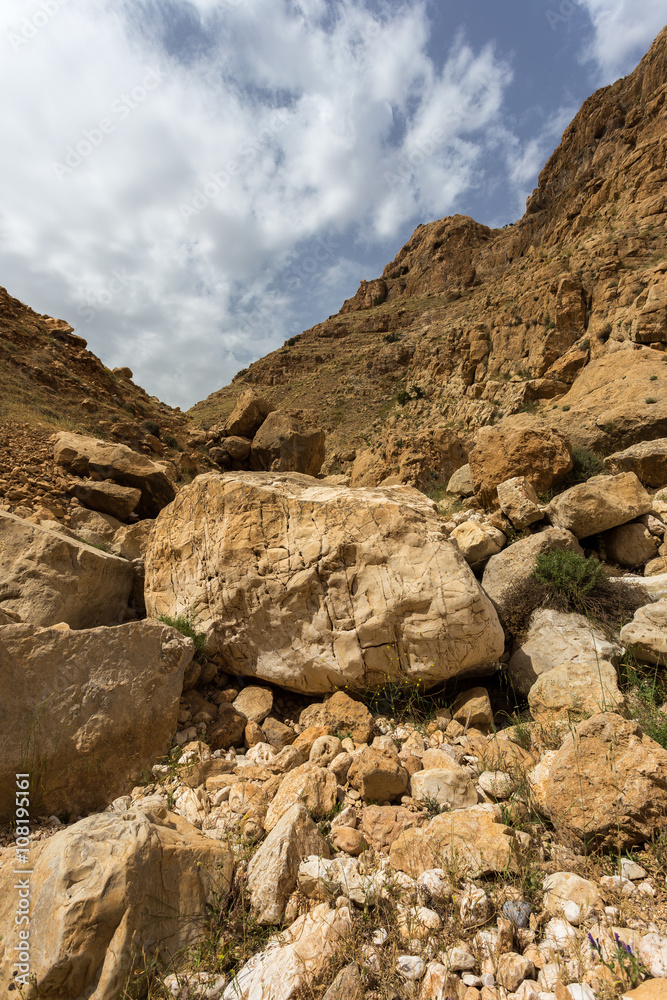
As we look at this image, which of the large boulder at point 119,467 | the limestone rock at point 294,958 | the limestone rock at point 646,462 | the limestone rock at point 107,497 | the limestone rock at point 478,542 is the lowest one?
the limestone rock at point 294,958

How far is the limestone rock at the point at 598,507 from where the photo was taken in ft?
16.1

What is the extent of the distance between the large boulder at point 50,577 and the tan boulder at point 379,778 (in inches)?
117

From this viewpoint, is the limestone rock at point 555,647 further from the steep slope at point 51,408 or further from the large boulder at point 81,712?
the steep slope at point 51,408

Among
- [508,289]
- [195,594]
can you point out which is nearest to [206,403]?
[508,289]

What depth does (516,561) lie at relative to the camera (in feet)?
15.0

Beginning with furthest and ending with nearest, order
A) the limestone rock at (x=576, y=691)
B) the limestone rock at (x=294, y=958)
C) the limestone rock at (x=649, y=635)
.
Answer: the limestone rock at (x=649, y=635) → the limestone rock at (x=576, y=691) → the limestone rock at (x=294, y=958)

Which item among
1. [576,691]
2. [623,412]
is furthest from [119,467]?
[623,412]

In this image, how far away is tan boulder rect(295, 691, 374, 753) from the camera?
3.22 m

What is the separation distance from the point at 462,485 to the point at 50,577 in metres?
7.29

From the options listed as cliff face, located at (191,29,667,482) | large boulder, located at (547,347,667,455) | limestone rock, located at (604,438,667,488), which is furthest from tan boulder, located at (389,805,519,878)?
cliff face, located at (191,29,667,482)

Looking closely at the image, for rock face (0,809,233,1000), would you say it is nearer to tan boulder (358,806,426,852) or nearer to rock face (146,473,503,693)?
tan boulder (358,806,426,852)

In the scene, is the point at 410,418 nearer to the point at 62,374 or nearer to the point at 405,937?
the point at 62,374

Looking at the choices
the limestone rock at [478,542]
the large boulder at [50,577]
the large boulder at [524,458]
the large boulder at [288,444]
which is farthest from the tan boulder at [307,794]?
the large boulder at [288,444]

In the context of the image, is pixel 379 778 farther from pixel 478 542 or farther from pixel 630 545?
pixel 630 545
